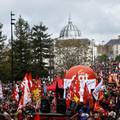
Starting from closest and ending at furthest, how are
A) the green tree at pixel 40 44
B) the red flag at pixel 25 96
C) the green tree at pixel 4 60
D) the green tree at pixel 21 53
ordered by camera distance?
the red flag at pixel 25 96, the green tree at pixel 4 60, the green tree at pixel 21 53, the green tree at pixel 40 44

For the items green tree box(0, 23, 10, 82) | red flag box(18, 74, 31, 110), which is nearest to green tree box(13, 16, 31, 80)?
green tree box(0, 23, 10, 82)

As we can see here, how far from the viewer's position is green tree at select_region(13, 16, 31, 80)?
67.8 meters

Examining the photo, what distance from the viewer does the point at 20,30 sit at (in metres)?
74.9

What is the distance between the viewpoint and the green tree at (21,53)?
6781cm

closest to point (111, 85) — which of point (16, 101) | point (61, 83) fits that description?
point (61, 83)

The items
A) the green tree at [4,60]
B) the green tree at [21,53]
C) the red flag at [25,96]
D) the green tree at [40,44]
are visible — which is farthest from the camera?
the green tree at [40,44]

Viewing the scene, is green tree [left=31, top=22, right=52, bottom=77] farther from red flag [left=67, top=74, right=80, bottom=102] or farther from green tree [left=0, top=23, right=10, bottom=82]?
red flag [left=67, top=74, right=80, bottom=102]

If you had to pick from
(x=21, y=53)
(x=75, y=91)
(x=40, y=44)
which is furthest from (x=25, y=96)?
(x=40, y=44)

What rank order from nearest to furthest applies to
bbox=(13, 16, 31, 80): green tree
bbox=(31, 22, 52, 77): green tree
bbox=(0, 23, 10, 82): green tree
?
bbox=(0, 23, 10, 82): green tree < bbox=(13, 16, 31, 80): green tree < bbox=(31, 22, 52, 77): green tree

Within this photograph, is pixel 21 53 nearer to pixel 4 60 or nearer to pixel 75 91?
pixel 4 60

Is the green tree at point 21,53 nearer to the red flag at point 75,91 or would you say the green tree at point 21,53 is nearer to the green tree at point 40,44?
the green tree at point 40,44

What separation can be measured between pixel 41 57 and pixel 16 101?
53.1 m

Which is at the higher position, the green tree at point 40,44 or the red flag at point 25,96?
the green tree at point 40,44

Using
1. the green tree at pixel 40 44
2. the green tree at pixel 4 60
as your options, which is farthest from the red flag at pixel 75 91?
the green tree at pixel 40 44
